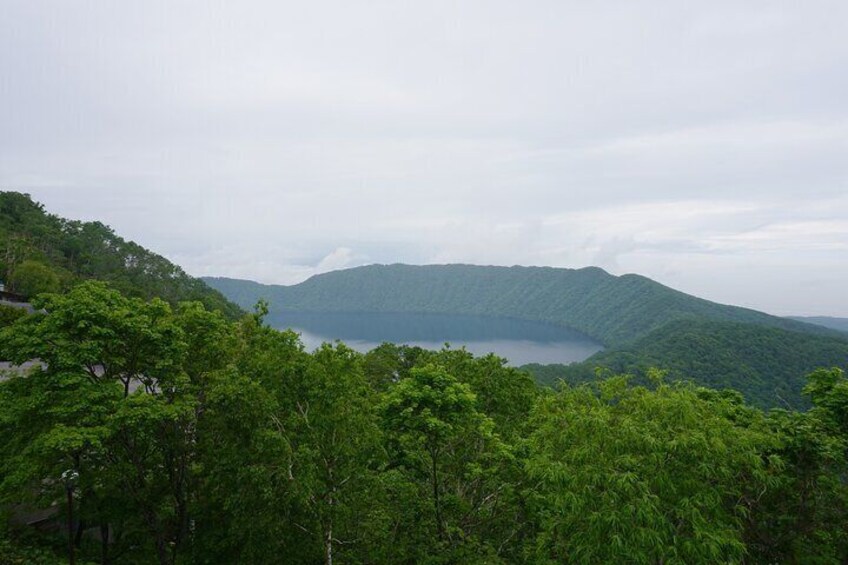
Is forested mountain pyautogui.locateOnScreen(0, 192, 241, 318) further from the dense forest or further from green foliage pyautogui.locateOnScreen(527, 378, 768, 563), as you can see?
green foliage pyautogui.locateOnScreen(527, 378, 768, 563)

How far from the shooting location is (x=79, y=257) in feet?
327

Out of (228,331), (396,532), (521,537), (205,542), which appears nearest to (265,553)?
(205,542)

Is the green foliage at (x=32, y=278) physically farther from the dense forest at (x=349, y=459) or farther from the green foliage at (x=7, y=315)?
the dense forest at (x=349, y=459)

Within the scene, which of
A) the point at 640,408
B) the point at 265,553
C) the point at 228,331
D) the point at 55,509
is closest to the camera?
the point at 640,408

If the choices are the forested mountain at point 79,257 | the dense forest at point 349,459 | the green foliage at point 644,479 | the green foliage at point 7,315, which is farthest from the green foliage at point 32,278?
the green foliage at point 644,479

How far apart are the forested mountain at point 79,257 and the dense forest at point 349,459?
63.4m

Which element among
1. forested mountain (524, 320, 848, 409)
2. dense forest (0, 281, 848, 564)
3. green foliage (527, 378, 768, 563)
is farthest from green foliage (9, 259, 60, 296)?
forested mountain (524, 320, 848, 409)

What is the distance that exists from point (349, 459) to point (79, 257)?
366 ft

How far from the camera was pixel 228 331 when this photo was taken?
A: 17375 millimetres

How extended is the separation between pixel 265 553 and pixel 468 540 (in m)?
5.98

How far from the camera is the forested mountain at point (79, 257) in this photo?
7244 cm

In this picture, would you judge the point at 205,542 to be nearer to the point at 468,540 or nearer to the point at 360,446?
the point at 360,446

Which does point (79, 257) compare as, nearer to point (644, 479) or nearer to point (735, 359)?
point (644, 479)

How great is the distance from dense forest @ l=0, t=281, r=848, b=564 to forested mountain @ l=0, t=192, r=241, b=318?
63.4 m
